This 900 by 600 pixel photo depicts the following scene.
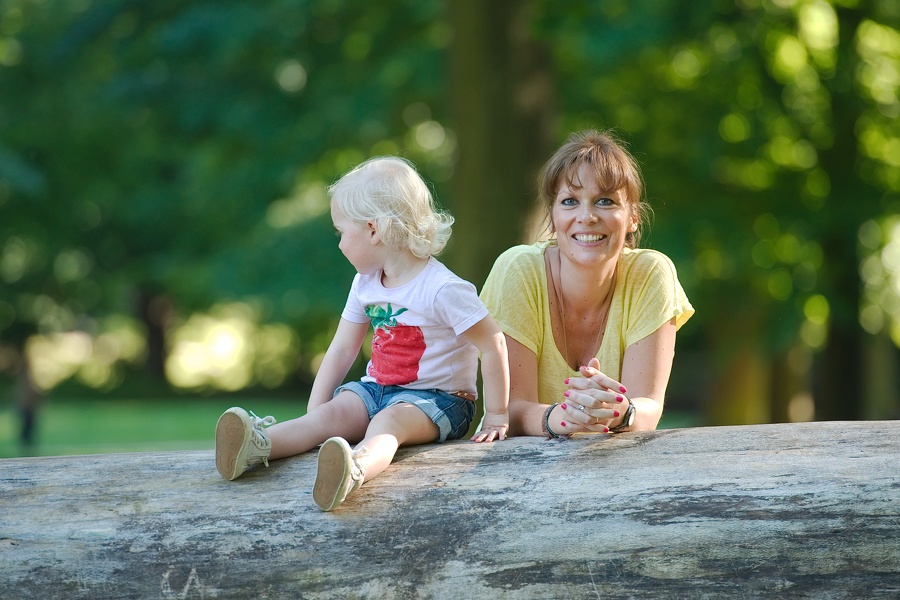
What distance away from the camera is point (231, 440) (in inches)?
108

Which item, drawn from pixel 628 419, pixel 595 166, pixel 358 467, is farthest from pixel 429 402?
pixel 595 166

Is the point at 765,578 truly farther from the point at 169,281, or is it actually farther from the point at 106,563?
the point at 169,281

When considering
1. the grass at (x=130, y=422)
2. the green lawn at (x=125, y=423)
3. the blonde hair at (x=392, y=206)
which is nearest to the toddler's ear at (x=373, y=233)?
the blonde hair at (x=392, y=206)

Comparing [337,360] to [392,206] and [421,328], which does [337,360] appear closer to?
[421,328]

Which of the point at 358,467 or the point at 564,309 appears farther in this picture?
the point at 564,309

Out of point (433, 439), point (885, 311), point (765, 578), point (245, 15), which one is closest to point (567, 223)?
point (433, 439)

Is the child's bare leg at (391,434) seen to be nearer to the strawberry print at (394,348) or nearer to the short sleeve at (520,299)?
the strawberry print at (394,348)

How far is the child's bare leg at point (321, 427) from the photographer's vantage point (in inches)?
114

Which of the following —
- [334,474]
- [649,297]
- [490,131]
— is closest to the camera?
[334,474]

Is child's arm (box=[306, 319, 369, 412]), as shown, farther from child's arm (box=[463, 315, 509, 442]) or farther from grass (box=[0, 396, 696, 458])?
grass (box=[0, 396, 696, 458])

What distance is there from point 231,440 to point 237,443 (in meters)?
0.02

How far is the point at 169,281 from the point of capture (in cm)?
1806

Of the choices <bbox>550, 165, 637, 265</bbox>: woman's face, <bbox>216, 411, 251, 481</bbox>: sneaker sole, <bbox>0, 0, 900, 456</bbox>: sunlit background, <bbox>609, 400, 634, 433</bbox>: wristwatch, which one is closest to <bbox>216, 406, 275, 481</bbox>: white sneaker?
<bbox>216, 411, 251, 481</bbox>: sneaker sole

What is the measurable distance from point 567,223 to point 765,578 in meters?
1.17
